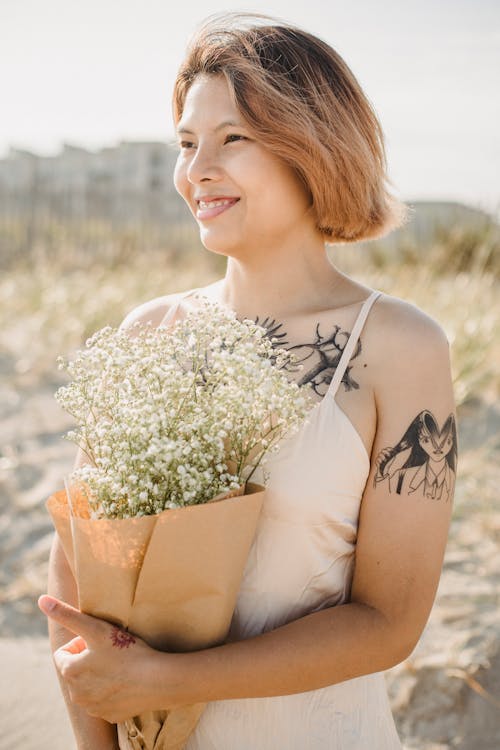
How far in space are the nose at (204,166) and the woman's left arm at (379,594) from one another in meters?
0.57

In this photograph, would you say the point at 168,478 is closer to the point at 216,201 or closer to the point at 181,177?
the point at 216,201

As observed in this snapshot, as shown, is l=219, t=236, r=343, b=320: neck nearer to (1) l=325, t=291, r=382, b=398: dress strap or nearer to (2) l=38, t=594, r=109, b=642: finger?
(1) l=325, t=291, r=382, b=398: dress strap

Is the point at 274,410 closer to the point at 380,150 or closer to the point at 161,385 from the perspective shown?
the point at 161,385

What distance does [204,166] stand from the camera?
179 centimetres

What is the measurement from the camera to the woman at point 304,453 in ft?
4.95

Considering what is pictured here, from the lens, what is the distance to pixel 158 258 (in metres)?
11.7

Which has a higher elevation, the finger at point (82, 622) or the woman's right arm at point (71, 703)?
the finger at point (82, 622)

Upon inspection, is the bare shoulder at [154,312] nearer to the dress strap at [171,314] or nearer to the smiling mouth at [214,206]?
the dress strap at [171,314]

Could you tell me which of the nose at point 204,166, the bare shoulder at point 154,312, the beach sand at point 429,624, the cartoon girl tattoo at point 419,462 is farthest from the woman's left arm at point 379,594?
the beach sand at point 429,624

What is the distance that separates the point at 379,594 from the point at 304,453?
0.35m

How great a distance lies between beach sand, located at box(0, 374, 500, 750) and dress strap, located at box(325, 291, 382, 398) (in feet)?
5.57

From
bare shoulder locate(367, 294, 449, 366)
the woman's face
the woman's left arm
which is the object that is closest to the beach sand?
the woman's left arm

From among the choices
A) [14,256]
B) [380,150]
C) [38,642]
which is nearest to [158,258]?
[14,256]

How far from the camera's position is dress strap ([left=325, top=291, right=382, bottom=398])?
1641 millimetres
